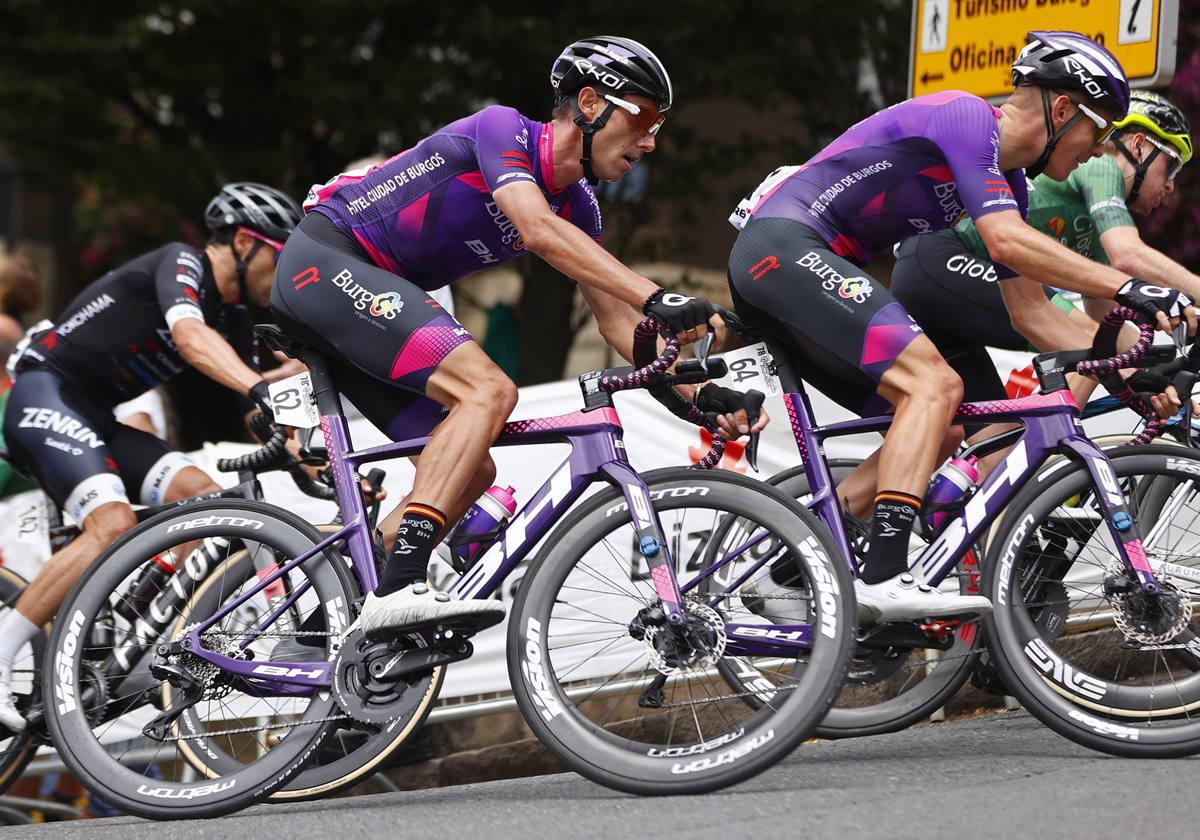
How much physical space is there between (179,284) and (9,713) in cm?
168

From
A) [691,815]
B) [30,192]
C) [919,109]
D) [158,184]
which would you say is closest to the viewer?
[691,815]

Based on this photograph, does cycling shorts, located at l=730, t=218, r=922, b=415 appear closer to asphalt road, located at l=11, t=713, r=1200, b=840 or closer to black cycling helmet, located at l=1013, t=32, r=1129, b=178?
black cycling helmet, located at l=1013, t=32, r=1129, b=178

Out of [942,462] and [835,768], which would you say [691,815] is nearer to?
[835,768]

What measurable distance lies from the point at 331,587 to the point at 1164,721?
8.09 ft

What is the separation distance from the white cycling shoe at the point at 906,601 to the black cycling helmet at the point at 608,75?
1498 mm

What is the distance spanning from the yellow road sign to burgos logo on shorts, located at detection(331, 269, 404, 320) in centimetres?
348

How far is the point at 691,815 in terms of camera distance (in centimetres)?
406

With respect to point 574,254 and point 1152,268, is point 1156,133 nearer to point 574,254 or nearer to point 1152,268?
point 1152,268

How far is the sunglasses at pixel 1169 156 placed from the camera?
591 cm

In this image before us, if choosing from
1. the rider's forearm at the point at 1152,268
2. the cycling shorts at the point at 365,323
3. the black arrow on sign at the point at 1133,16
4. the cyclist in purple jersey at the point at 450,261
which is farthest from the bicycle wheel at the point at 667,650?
the black arrow on sign at the point at 1133,16

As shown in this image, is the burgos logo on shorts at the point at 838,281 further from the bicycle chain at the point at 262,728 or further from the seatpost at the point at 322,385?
the bicycle chain at the point at 262,728

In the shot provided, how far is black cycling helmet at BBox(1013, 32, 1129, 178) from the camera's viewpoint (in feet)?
15.8

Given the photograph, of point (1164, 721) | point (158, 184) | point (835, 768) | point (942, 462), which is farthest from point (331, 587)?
point (158, 184)

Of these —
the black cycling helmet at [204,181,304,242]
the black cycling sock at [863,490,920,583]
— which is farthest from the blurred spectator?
the black cycling sock at [863,490,920,583]
